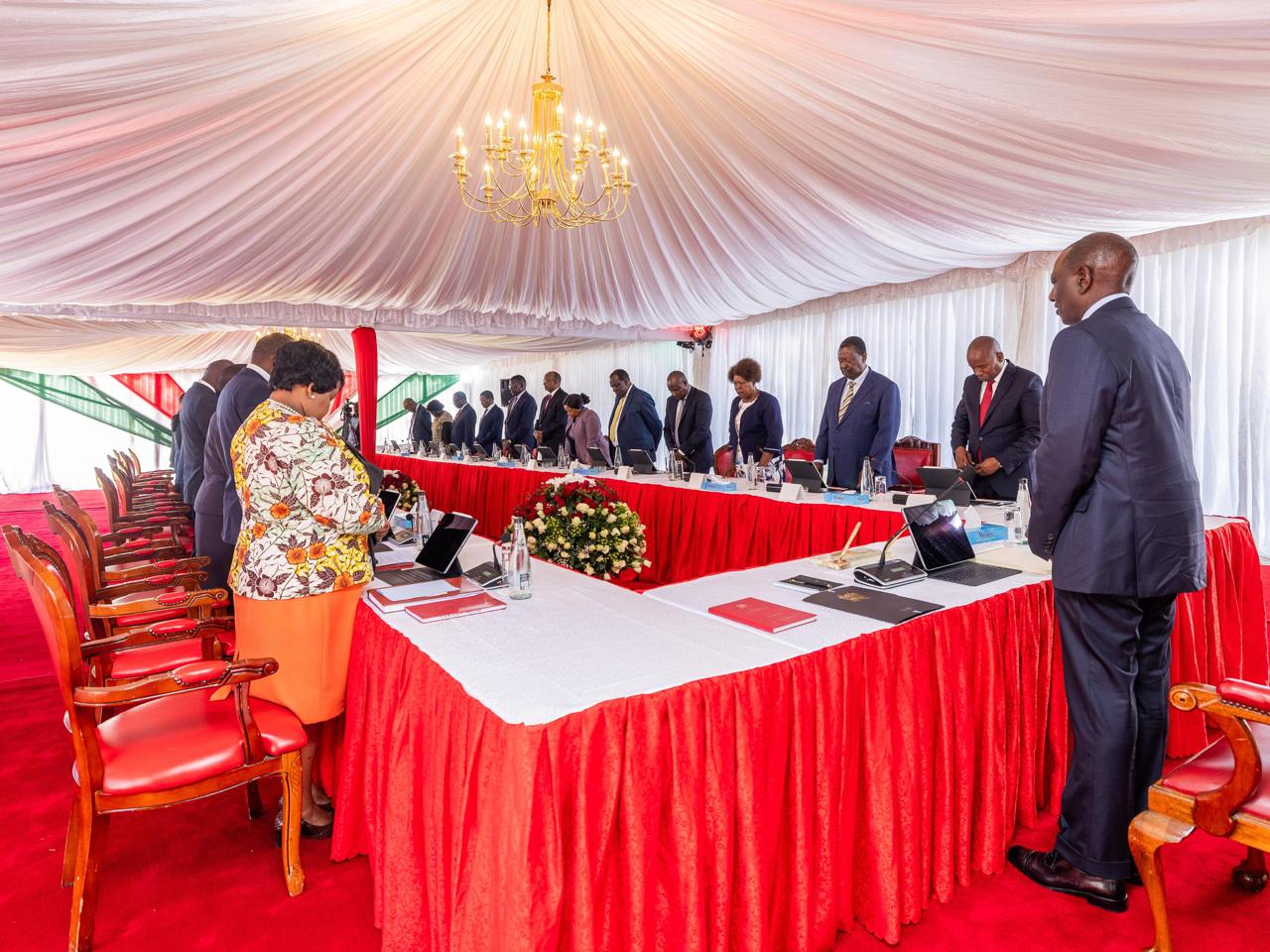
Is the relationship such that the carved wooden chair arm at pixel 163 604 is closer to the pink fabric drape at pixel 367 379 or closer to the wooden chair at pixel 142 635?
the wooden chair at pixel 142 635

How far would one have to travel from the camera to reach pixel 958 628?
1.82 m

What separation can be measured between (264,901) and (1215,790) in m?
2.24

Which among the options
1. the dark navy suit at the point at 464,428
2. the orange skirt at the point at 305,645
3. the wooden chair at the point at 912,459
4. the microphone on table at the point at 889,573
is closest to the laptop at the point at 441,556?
the orange skirt at the point at 305,645

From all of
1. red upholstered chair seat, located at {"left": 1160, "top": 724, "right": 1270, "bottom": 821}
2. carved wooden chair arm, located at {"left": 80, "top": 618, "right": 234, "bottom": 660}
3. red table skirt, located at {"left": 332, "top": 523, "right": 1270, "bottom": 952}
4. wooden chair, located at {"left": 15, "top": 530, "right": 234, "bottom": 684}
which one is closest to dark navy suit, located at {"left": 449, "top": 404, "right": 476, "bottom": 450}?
wooden chair, located at {"left": 15, "top": 530, "right": 234, "bottom": 684}

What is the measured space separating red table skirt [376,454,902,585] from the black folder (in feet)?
4.92

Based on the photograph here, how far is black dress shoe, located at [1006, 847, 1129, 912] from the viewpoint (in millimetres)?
1809

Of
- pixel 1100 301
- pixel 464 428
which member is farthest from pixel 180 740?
pixel 464 428

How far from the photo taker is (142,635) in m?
2.07

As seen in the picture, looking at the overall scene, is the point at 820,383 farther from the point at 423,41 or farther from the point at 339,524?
the point at 339,524

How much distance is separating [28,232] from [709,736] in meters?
6.21

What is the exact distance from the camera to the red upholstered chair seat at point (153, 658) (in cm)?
242

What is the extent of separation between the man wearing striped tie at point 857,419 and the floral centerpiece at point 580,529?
2.02 meters

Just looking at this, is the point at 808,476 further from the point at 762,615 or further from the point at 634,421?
the point at 634,421

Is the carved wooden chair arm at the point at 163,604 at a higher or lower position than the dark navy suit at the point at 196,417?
lower
